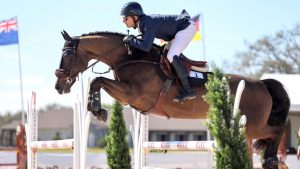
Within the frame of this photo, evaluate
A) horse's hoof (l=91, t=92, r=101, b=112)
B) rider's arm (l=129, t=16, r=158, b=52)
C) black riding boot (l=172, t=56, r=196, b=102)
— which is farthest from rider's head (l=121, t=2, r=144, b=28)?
horse's hoof (l=91, t=92, r=101, b=112)

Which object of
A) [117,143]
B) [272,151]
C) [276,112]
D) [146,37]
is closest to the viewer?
[146,37]

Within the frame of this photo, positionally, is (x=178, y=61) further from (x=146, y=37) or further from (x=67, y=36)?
(x=67, y=36)

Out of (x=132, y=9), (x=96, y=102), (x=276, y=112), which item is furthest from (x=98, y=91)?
(x=276, y=112)

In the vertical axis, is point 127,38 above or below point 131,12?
below

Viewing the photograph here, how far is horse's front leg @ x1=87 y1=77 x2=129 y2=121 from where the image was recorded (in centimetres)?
545

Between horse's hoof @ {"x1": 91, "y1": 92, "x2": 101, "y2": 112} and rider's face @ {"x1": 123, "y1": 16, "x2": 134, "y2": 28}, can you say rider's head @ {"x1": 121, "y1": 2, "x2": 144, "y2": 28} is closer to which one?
rider's face @ {"x1": 123, "y1": 16, "x2": 134, "y2": 28}

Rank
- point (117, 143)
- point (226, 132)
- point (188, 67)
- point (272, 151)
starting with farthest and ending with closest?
1. point (117, 143)
2. point (272, 151)
3. point (188, 67)
4. point (226, 132)

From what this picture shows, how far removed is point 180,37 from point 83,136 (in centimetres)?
166

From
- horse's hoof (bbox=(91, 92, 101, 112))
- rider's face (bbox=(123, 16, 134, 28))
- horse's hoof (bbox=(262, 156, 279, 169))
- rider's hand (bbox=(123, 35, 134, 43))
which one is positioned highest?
rider's face (bbox=(123, 16, 134, 28))

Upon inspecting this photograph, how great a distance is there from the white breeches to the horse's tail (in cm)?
124

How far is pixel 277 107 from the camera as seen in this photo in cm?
652

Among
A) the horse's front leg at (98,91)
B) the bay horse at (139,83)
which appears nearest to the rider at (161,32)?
the bay horse at (139,83)

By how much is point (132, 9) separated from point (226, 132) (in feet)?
6.17

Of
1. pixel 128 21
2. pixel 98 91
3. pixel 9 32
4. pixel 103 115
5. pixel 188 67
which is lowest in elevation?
pixel 103 115
